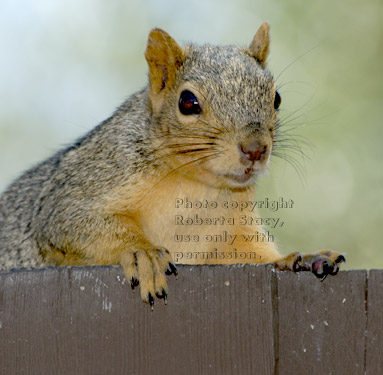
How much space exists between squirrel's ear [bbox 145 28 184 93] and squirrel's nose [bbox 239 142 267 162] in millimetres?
680

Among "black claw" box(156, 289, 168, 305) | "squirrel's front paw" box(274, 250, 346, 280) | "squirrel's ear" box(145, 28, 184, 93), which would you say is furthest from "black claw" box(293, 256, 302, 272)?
"squirrel's ear" box(145, 28, 184, 93)

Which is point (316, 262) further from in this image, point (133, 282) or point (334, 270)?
point (133, 282)

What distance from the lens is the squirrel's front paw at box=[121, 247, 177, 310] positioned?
2.36 meters

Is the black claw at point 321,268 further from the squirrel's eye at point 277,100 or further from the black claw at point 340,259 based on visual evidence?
the squirrel's eye at point 277,100

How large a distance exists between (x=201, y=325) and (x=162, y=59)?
1.61 m

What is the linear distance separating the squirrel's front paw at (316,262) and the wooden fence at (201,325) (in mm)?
83

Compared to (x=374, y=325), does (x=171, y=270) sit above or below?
above

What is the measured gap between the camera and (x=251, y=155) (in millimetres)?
2961

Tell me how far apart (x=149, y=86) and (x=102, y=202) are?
662 mm

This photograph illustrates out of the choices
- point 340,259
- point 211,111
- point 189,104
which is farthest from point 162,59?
point 340,259

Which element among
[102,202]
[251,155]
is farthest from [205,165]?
[102,202]

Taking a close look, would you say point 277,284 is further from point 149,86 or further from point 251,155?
point 149,86

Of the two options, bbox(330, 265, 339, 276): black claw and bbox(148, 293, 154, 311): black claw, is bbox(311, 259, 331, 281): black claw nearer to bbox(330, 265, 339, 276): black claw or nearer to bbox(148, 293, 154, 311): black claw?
bbox(330, 265, 339, 276): black claw

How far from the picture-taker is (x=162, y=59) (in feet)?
11.5
